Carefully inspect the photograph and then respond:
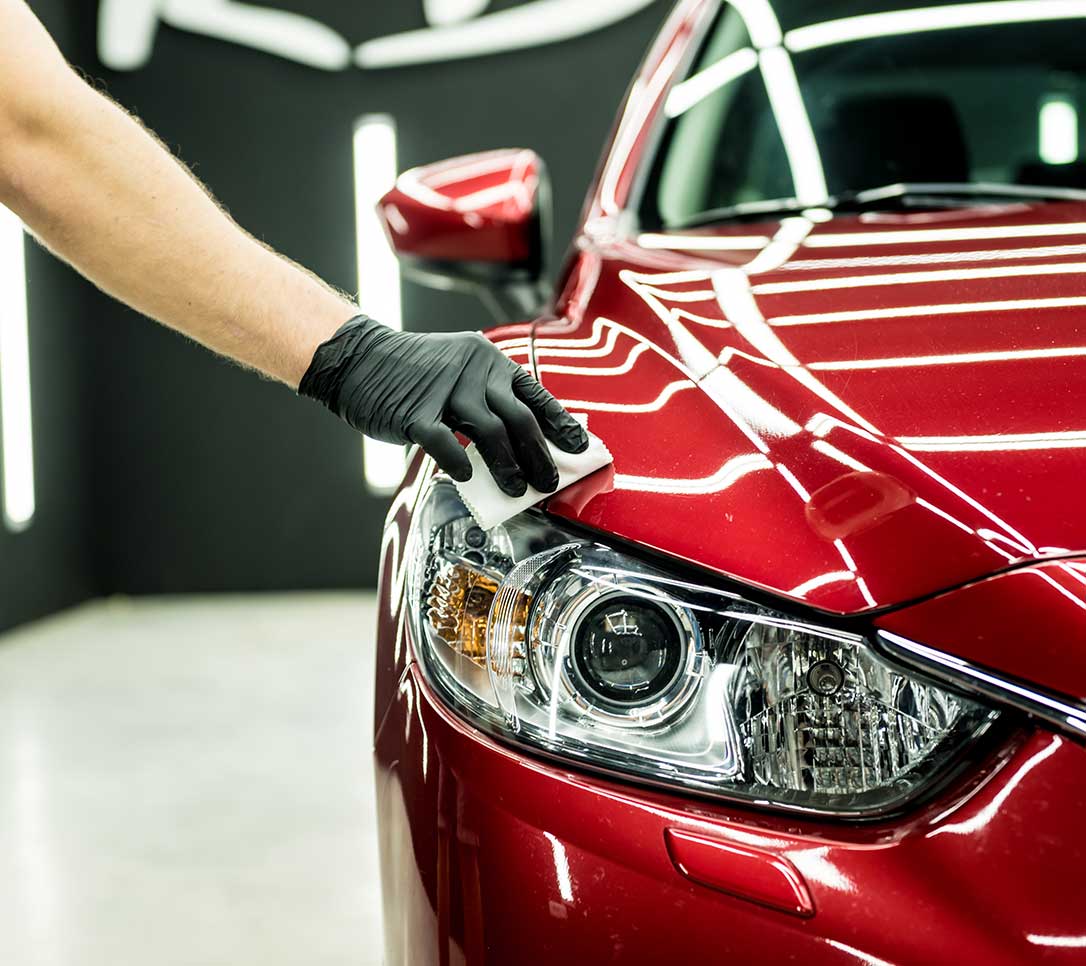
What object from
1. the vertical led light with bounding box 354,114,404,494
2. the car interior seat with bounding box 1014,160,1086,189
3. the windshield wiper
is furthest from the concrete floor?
the car interior seat with bounding box 1014,160,1086,189

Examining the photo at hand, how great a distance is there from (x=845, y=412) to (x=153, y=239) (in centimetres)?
60

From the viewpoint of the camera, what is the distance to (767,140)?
1604 mm

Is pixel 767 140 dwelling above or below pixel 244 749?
above

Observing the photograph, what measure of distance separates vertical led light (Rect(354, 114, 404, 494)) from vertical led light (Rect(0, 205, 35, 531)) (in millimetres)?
1219

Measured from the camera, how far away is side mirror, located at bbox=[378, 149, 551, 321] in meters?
1.62

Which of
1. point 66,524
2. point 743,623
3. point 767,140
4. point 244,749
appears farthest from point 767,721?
point 66,524

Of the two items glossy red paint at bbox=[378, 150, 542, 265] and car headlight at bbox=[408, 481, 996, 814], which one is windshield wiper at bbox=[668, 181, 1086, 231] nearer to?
glossy red paint at bbox=[378, 150, 542, 265]

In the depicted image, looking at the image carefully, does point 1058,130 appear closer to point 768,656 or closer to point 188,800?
point 768,656

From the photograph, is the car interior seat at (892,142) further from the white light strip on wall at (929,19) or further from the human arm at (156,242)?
→ the human arm at (156,242)

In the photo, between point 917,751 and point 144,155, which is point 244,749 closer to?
point 144,155

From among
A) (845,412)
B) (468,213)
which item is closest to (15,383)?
(468,213)

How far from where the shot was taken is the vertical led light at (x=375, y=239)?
4.74 m

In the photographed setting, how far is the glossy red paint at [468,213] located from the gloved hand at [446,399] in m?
0.58

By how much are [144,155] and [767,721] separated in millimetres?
711
